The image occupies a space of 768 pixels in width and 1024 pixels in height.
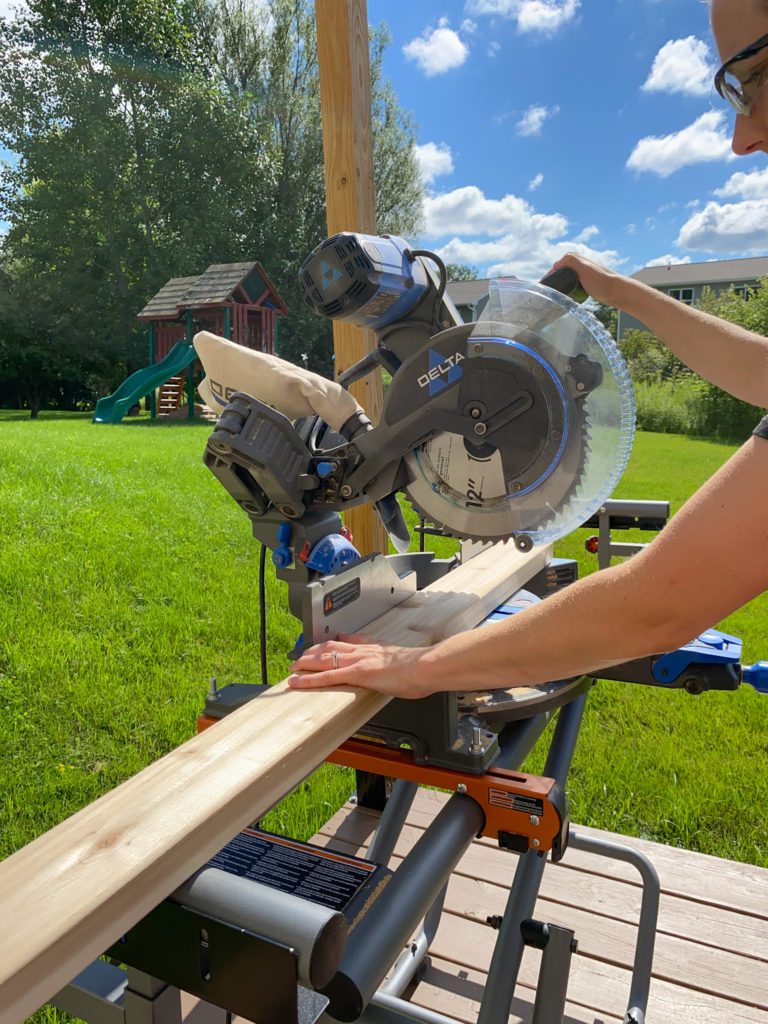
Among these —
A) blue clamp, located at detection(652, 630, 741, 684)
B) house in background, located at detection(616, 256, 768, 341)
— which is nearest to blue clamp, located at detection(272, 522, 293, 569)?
blue clamp, located at detection(652, 630, 741, 684)

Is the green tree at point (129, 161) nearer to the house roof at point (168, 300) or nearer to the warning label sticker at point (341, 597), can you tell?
the house roof at point (168, 300)

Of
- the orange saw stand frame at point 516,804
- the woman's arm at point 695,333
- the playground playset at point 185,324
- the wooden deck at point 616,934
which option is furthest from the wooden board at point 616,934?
the playground playset at point 185,324

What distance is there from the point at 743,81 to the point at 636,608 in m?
0.60

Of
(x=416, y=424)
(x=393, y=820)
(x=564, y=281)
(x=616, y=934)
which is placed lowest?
(x=616, y=934)

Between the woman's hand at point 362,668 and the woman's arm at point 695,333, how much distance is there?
2.90ft

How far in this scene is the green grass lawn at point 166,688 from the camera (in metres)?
2.54

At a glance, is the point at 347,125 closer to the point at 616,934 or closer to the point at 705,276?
the point at 616,934

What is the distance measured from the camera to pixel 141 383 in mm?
12359

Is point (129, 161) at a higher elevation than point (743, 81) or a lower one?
higher

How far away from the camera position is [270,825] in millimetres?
2473

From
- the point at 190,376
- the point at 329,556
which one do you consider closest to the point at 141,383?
the point at 190,376

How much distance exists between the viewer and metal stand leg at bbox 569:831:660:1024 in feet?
5.45

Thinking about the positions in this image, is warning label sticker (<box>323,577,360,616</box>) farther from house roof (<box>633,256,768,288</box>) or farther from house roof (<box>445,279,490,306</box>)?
house roof (<box>633,256,768,288</box>)

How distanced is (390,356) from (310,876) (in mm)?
932
